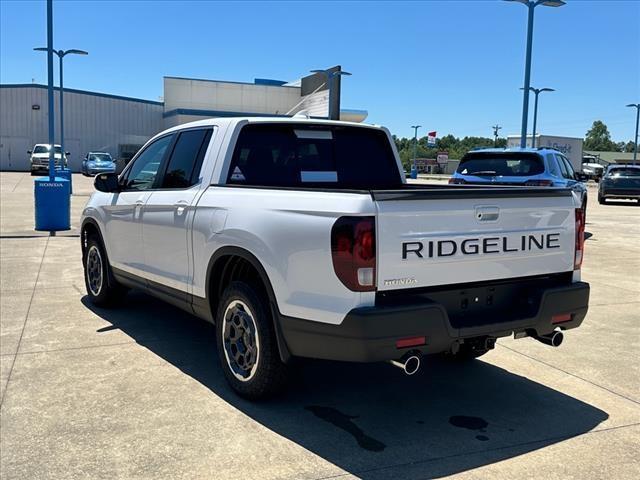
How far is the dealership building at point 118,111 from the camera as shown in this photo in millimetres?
52188

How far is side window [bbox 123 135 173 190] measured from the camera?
18.2 feet

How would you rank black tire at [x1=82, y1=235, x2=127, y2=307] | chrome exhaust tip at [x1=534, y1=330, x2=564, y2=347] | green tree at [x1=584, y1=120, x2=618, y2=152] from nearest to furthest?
chrome exhaust tip at [x1=534, y1=330, x2=564, y2=347] → black tire at [x1=82, y1=235, x2=127, y2=307] → green tree at [x1=584, y1=120, x2=618, y2=152]

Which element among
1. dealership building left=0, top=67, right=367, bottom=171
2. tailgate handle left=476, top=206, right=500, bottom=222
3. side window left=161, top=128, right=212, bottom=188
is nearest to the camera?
tailgate handle left=476, top=206, right=500, bottom=222

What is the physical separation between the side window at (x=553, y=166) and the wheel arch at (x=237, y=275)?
8854mm

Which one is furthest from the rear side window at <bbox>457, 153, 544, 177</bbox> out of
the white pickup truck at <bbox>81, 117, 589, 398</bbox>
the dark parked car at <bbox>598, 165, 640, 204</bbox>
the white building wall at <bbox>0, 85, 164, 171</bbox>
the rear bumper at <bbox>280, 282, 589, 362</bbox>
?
the white building wall at <bbox>0, 85, 164, 171</bbox>

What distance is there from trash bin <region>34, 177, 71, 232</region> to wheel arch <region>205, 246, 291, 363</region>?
9839mm

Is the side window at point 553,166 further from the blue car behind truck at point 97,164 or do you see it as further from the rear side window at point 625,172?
the blue car behind truck at point 97,164

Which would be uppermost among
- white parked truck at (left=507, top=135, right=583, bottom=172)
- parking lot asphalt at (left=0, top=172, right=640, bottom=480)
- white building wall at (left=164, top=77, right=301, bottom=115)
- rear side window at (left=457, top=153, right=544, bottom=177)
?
white building wall at (left=164, top=77, right=301, bottom=115)

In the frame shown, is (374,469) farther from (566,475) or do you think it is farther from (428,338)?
(566,475)

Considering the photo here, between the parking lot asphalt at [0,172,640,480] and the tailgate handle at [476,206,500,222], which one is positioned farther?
the tailgate handle at [476,206,500,222]

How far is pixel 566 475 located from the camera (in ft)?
10.5

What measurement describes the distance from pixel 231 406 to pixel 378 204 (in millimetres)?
1724

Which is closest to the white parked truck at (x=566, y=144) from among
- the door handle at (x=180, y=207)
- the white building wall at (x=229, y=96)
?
the white building wall at (x=229, y=96)

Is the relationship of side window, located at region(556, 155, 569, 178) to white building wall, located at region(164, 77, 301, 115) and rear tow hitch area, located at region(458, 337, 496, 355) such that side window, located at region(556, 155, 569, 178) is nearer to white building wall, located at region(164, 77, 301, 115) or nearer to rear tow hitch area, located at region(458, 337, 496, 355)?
rear tow hitch area, located at region(458, 337, 496, 355)
